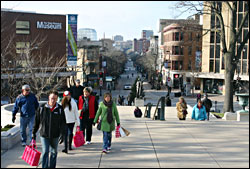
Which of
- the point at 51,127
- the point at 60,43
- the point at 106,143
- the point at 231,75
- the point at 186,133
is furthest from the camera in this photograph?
the point at 60,43

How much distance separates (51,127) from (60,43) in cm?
5760

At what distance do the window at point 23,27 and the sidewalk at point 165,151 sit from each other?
168 ft

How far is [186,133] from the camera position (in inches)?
438

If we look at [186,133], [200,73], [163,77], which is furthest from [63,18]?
[186,133]

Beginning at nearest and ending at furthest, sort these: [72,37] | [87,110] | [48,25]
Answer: [87,110] < [72,37] < [48,25]

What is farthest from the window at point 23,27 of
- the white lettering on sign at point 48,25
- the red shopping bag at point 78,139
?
the red shopping bag at point 78,139

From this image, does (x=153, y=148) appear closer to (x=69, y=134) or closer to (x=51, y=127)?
(x=69, y=134)

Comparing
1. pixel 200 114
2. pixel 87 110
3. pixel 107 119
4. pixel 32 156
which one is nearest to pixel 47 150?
pixel 32 156

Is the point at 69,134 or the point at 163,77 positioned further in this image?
the point at 163,77

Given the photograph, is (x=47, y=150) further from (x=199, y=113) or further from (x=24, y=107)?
(x=199, y=113)

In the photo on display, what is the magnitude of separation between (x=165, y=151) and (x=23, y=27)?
55.3 meters

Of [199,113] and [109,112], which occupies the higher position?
[109,112]

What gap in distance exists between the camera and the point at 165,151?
8.79 m

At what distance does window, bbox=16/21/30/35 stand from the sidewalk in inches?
2017
